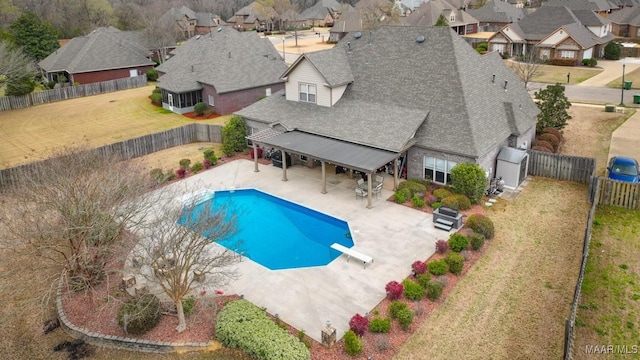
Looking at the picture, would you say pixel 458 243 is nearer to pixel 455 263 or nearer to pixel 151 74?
pixel 455 263

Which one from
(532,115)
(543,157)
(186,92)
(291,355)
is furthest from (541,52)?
(291,355)

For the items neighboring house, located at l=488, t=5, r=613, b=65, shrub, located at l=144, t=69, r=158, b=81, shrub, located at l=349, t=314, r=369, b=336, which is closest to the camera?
shrub, located at l=349, t=314, r=369, b=336

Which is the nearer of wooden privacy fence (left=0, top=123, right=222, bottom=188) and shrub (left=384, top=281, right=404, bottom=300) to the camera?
A: shrub (left=384, top=281, right=404, bottom=300)

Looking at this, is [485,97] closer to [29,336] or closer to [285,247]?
[285,247]

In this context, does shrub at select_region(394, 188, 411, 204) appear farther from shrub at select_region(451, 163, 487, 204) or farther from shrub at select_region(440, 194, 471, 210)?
shrub at select_region(451, 163, 487, 204)

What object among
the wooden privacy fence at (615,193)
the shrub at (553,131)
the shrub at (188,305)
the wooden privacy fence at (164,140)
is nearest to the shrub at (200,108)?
the wooden privacy fence at (164,140)

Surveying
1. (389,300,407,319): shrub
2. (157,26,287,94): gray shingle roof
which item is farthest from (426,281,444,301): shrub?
(157,26,287,94): gray shingle roof

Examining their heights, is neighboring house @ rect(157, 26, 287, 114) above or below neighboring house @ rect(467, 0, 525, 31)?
below
